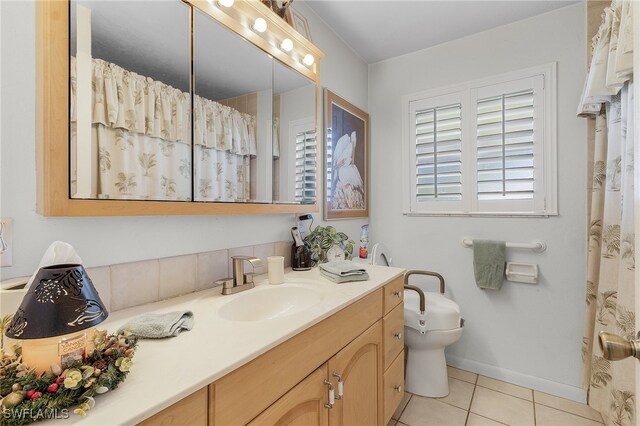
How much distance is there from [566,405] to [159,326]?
2.37 metres

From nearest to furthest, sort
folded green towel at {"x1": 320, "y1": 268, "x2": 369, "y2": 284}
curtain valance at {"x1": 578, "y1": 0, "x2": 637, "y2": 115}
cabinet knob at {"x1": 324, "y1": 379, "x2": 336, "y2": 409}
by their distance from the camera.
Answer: cabinet knob at {"x1": 324, "y1": 379, "x2": 336, "y2": 409} → curtain valance at {"x1": 578, "y1": 0, "x2": 637, "y2": 115} → folded green towel at {"x1": 320, "y1": 268, "x2": 369, "y2": 284}

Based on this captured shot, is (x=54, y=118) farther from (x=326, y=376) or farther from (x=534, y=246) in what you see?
(x=534, y=246)

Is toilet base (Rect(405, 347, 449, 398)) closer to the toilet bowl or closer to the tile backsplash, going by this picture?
the toilet bowl

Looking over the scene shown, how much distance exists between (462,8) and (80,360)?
245cm

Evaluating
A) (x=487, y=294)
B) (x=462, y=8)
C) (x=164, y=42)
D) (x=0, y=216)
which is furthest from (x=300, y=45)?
(x=487, y=294)

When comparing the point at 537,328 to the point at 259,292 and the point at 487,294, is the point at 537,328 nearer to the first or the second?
the point at 487,294

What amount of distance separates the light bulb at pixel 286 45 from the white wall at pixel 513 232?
1.18 meters

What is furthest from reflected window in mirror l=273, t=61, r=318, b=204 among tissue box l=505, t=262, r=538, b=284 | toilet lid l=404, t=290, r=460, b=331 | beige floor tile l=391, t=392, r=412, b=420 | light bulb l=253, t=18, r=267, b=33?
tissue box l=505, t=262, r=538, b=284

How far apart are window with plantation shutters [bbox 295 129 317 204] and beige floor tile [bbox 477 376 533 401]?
1736mm

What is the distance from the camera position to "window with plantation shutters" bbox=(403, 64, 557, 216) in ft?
6.35

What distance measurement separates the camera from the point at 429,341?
184 centimetres

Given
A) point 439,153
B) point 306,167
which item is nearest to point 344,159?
point 306,167

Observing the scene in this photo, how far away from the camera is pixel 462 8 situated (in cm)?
188

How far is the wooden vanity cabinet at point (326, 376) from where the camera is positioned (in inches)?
26.9
